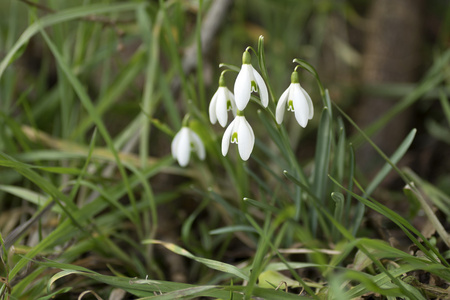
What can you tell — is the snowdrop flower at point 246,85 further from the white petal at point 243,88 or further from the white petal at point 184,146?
the white petal at point 184,146

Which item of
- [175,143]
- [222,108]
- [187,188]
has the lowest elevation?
[187,188]

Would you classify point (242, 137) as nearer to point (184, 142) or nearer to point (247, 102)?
point (247, 102)

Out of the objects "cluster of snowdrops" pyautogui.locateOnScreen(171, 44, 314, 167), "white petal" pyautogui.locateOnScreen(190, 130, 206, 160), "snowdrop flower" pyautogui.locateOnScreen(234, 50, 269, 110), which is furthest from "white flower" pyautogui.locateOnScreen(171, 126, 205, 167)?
"snowdrop flower" pyautogui.locateOnScreen(234, 50, 269, 110)

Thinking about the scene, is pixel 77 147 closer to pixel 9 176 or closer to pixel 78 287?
pixel 9 176

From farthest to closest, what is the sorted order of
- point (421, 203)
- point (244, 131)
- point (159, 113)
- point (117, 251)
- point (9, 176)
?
point (159, 113), point (9, 176), point (117, 251), point (421, 203), point (244, 131)

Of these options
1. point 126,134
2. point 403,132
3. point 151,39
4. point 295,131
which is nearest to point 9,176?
point 126,134

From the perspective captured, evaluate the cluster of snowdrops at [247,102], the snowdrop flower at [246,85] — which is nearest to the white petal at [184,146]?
the cluster of snowdrops at [247,102]

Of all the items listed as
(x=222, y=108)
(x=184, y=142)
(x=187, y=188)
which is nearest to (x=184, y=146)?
(x=184, y=142)

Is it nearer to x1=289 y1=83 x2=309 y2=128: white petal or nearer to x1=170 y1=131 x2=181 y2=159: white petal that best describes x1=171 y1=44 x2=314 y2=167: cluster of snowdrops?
x1=289 y1=83 x2=309 y2=128: white petal
